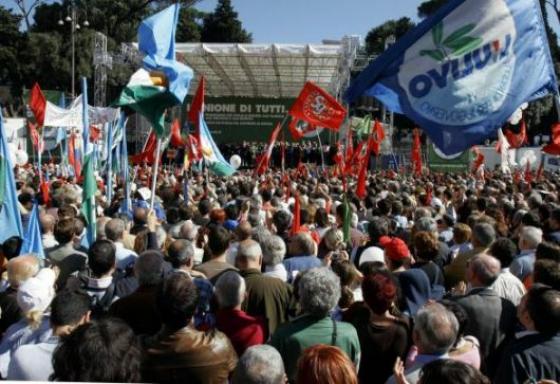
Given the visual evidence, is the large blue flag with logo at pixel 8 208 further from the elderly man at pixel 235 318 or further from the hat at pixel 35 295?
the elderly man at pixel 235 318

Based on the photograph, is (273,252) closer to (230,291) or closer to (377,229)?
(230,291)

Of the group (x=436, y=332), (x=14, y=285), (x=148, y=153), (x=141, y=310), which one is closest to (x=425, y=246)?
(x=436, y=332)

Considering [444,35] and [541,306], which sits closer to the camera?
[541,306]

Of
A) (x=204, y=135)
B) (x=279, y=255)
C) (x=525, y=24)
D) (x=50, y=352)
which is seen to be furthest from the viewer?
(x=204, y=135)

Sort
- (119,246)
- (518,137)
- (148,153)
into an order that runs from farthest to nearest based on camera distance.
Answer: (518,137)
(148,153)
(119,246)

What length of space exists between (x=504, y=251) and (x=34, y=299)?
329 centimetres

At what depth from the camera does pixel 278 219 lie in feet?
22.2

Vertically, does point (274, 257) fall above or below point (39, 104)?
below

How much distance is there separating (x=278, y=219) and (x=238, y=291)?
313 centimetres

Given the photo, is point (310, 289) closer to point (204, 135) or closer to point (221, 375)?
point (221, 375)

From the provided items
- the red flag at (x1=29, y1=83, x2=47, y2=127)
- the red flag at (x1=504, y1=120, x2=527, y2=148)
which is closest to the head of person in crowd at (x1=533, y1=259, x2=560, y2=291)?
the red flag at (x1=29, y1=83, x2=47, y2=127)

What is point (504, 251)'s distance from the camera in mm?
4656

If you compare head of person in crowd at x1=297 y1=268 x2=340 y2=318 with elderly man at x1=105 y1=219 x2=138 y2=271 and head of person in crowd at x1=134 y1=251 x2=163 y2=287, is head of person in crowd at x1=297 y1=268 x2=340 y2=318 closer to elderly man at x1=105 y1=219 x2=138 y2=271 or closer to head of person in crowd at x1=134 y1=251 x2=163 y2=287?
head of person in crowd at x1=134 y1=251 x2=163 y2=287

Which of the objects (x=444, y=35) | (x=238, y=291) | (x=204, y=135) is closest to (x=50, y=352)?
(x=238, y=291)
